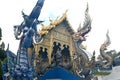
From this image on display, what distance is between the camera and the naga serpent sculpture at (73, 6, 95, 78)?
47.2 ft

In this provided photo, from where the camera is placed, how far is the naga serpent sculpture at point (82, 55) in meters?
14.4

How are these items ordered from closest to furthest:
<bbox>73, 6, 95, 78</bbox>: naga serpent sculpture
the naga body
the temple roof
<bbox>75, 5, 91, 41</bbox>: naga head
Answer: the naga body, the temple roof, <bbox>73, 6, 95, 78</bbox>: naga serpent sculpture, <bbox>75, 5, 91, 41</bbox>: naga head

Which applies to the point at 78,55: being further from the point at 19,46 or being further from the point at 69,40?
the point at 19,46

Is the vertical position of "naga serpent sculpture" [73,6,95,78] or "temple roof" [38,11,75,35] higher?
"temple roof" [38,11,75,35]

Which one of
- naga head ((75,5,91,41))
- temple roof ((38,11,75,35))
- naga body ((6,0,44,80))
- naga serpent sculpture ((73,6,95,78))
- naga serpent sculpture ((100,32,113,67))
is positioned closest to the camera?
naga body ((6,0,44,80))

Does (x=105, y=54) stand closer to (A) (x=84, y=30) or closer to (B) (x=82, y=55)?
(B) (x=82, y=55)

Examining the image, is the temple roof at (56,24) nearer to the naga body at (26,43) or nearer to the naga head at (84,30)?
the naga head at (84,30)

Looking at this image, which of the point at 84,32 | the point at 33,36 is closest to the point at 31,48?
the point at 33,36

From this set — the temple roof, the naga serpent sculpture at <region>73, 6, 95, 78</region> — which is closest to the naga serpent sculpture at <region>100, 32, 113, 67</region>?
the naga serpent sculpture at <region>73, 6, 95, 78</region>

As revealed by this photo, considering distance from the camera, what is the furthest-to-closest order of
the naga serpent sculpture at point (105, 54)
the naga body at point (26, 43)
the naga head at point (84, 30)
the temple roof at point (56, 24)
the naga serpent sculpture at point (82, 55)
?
the naga serpent sculpture at point (105, 54)
the naga head at point (84, 30)
the naga serpent sculpture at point (82, 55)
the temple roof at point (56, 24)
the naga body at point (26, 43)

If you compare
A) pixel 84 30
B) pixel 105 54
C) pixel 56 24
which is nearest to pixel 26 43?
pixel 56 24

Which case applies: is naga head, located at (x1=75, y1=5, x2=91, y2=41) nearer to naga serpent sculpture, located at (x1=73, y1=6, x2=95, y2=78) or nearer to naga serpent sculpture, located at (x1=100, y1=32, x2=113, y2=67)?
naga serpent sculpture, located at (x1=73, y1=6, x2=95, y2=78)

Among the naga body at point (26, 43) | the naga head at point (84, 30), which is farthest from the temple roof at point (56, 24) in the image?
the naga body at point (26, 43)

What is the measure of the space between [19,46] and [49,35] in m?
2.68
